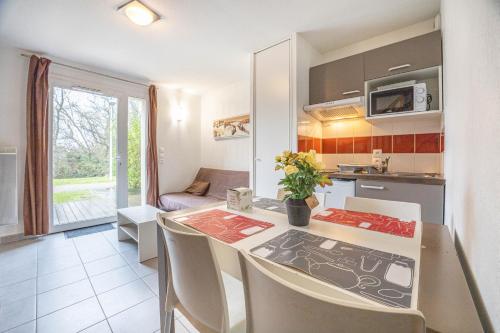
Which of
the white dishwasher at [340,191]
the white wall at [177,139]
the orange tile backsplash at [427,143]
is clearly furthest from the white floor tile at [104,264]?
the orange tile backsplash at [427,143]

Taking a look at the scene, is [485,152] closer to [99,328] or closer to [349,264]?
[349,264]

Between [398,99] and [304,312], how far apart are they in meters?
2.27

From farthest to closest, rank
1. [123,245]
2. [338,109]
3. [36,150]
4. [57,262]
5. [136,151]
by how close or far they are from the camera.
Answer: [136,151], [36,150], [123,245], [338,109], [57,262]

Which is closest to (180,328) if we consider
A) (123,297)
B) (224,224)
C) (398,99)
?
A: (123,297)

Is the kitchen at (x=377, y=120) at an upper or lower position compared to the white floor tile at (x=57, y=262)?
upper

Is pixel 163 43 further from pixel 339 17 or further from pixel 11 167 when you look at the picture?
pixel 11 167

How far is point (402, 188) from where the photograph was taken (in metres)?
1.88

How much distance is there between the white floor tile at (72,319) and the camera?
4.43 ft

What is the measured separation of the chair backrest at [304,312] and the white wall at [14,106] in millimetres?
3599

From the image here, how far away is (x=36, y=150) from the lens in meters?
2.74

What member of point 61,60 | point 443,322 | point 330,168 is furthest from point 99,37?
point 443,322

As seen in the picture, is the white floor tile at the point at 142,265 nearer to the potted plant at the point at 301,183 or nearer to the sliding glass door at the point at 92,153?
the sliding glass door at the point at 92,153

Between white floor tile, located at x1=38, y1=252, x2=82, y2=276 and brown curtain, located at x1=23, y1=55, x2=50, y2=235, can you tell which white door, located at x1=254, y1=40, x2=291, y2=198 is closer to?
white floor tile, located at x1=38, y1=252, x2=82, y2=276

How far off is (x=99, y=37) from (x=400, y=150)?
3577 mm
